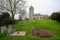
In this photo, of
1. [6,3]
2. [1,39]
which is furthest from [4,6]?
[1,39]

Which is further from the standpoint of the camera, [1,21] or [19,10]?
[19,10]

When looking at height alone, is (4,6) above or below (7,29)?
above

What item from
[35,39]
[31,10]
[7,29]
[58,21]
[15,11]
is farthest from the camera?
[31,10]

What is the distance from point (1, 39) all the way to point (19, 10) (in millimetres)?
23141

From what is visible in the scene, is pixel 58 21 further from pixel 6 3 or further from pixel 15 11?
pixel 6 3

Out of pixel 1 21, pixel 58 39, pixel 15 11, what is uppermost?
pixel 15 11

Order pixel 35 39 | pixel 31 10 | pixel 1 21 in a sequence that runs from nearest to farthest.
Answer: pixel 35 39, pixel 1 21, pixel 31 10

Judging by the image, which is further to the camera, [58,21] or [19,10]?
[19,10]

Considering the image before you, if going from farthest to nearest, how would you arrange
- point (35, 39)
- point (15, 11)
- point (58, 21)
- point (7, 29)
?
point (15, 11), point (58, 21), point (7, 29), point (35, 39)

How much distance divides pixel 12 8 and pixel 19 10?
216 cm

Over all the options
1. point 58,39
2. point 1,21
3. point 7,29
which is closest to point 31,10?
point 1,21

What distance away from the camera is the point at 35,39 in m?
13.7

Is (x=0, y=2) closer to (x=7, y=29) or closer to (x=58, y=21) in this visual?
(x=58, y=21)

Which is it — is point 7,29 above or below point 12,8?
below
